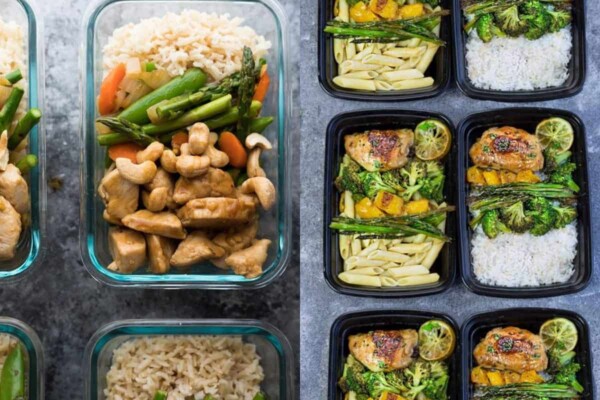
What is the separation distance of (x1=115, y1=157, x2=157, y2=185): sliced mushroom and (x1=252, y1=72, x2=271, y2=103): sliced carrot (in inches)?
20.7

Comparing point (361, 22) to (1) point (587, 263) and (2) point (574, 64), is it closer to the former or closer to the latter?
(2) point (574, 64)

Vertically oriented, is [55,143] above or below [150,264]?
above

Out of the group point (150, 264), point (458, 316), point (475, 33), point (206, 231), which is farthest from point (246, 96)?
point (458, 316)

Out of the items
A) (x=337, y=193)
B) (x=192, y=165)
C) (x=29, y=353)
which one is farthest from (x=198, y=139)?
(x=29, y=353)

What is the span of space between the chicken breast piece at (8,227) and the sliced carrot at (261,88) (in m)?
1.05

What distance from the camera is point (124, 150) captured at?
3463 millimetres

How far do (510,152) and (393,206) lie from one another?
0.53 m

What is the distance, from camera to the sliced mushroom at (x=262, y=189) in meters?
3.38

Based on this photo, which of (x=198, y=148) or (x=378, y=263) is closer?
(x=198, y=148)

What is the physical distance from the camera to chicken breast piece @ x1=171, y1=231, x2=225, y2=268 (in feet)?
11.1

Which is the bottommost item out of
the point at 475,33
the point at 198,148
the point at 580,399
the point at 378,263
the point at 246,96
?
the point at 580,399

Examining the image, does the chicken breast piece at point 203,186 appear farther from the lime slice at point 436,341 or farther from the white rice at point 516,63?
the white rice at point 516,63

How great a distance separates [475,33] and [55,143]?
1.86 metres

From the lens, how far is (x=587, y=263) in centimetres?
359
